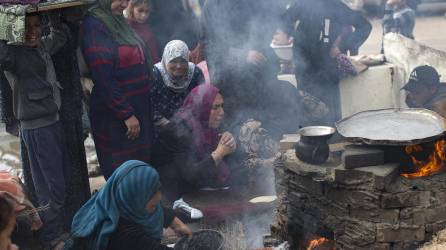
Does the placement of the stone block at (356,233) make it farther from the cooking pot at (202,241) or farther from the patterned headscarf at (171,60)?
the patterned headscarf at (171,60)

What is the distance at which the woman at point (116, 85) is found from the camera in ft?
18.2

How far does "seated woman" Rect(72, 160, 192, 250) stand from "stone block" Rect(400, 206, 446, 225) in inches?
77.9

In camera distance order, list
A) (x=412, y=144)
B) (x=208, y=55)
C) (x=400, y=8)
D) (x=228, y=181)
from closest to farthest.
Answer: (x=412, y=144) → (x=228, y=181) → (x=208, y=55) → (x=400, y=8)

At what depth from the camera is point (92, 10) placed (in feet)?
18.5

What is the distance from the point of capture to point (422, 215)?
15.6 feet

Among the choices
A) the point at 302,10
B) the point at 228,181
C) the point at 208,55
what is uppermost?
the point at 302,10

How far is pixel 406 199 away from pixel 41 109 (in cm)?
319

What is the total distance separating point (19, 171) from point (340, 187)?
4.38 meters

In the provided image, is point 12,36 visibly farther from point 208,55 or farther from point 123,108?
point 208,55

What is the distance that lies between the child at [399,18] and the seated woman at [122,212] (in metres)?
9.60

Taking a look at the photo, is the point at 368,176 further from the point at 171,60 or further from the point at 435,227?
the point at 171,60

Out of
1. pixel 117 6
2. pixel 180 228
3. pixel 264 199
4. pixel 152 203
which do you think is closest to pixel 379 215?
pixel 180 228

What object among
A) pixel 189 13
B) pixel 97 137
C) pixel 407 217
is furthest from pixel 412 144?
pixel 189 13

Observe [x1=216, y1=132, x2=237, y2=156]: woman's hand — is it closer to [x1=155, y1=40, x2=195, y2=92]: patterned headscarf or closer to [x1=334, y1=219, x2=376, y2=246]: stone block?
[x1=155, y1=40, x2=195, y2=92]: patterned headscarf
